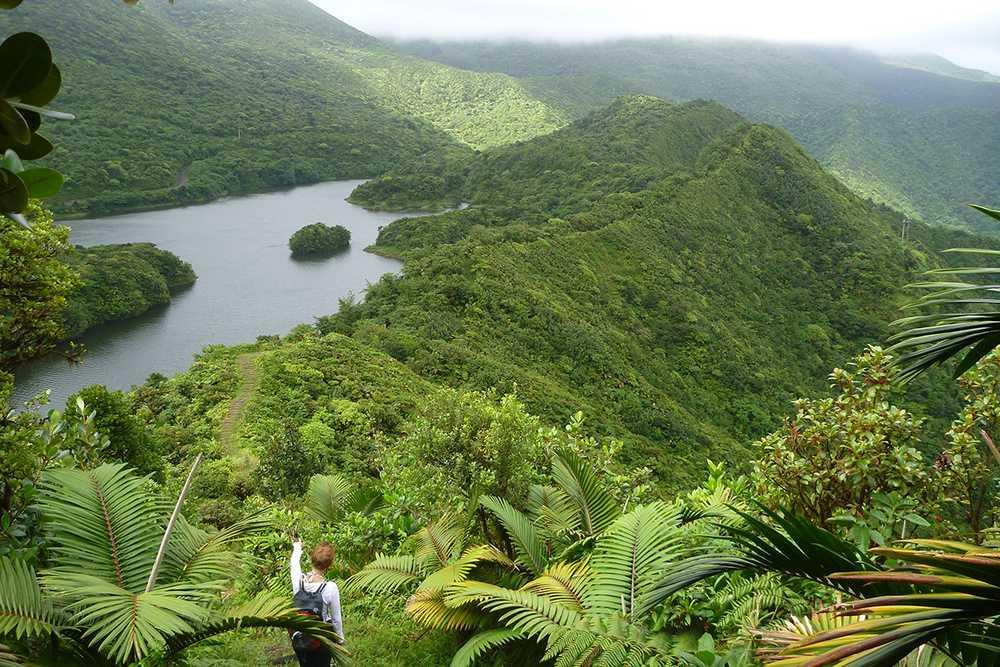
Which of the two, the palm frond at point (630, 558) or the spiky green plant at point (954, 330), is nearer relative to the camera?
the spiky green plant at point (954, 330)

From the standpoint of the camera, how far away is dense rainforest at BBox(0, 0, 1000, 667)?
194 centimetres

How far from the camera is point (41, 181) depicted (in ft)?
3.72

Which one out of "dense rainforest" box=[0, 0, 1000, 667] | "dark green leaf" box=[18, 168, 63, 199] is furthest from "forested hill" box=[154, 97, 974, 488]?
"dark green leaf" box=[18, 168, 63, 199]

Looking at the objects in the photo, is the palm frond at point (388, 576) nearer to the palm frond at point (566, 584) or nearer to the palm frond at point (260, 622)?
the palm frond at point (566, 584)

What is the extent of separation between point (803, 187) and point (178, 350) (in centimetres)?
5065

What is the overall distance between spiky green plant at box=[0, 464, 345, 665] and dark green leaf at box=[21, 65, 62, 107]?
6.46ft

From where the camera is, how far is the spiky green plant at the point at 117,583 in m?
2.39

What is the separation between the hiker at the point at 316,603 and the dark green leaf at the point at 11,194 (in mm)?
3199

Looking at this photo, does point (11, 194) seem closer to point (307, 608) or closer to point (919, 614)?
point (919, 614)

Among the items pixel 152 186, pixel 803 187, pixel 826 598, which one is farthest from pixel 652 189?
pixel 152 186

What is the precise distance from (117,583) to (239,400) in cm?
1637

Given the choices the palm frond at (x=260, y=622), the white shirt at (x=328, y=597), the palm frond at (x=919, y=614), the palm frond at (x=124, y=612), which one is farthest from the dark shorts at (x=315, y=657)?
the palm frond at (x=919, y=614)

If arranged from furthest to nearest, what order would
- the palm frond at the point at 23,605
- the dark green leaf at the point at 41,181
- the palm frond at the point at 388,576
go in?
the palm frond at the point at 388,576
the palm frond at the point at 23,605
the dark green leaf at the point at 41,181

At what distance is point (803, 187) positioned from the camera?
5444 cm
